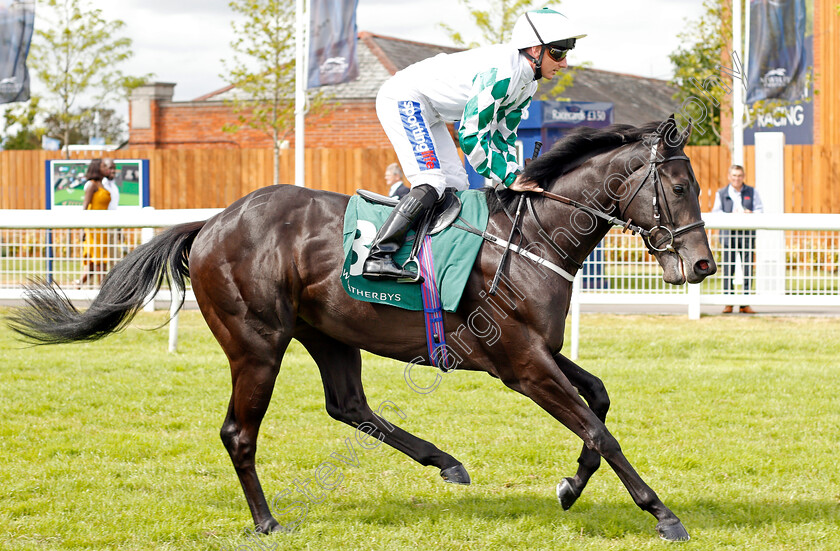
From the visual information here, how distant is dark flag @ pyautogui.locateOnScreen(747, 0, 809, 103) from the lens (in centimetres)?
1291

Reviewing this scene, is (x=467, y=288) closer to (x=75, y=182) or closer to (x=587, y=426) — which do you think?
(x=587, y=426)

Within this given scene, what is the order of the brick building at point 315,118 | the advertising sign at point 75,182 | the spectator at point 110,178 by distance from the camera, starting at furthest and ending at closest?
the brick building at point 315,118
the advertising sign at point 75,182
the spectator at point 110,178

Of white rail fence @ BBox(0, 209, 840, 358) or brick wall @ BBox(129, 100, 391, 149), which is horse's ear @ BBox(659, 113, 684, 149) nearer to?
white rail fence @ BBox(0, 209, 840, 358)

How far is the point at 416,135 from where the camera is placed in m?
4.41

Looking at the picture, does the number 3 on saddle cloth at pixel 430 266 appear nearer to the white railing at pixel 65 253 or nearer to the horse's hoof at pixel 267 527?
the horse's hoof at pixel 267 527

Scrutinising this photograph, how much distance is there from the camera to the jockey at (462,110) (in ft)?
13.6

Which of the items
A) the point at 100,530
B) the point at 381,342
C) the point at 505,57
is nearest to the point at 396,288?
the point at 381,342

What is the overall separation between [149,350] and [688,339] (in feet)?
16.2

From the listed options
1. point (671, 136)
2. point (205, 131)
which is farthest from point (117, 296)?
point (205, 131)

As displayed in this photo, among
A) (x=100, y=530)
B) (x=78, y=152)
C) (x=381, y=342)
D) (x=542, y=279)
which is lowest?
(x=100, y=530)

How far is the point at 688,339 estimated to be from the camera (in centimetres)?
888

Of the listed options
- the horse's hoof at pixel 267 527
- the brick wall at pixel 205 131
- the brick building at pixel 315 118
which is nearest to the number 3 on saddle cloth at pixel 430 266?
the horse's hoof at pixel 267 527

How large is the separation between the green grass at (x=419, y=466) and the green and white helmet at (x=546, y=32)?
2120 mm

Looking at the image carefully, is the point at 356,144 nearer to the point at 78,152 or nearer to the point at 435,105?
the point at 78,152
